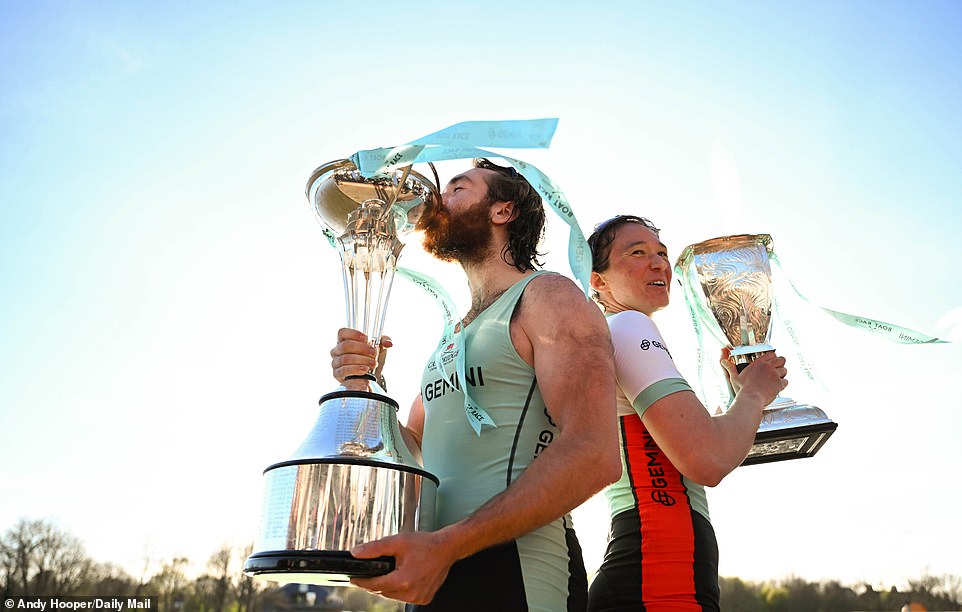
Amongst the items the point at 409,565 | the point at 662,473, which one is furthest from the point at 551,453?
the point at 662,473

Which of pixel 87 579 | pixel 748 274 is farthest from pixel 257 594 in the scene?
pixel 748 274

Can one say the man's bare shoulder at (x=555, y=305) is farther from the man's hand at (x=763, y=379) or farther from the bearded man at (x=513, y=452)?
the man's hand at (x=763, y=379)

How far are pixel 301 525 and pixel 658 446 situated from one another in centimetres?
123

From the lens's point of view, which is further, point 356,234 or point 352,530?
point 356,234

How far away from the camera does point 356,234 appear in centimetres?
226

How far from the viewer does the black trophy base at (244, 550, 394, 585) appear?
1.56m

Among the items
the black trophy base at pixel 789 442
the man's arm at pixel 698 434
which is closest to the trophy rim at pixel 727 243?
the black trophy base at pixel 789 442

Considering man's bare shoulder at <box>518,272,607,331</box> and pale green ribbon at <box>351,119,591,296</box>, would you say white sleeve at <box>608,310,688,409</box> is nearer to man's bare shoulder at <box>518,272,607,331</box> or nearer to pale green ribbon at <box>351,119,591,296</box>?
man's bare shoulder at <box>518,272,607,331</box>

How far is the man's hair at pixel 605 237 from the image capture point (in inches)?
117

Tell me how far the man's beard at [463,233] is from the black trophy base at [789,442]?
121cm

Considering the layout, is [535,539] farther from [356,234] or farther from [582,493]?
[356,234]

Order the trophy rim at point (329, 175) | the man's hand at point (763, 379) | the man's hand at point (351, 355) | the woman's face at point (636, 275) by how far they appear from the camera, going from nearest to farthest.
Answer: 1. the man's hand at point (351, 355)
2. the trophy rim at point (329, 175)
3. the man's hand at point (763, 379)
4. the woman's face at point (636, 275)
